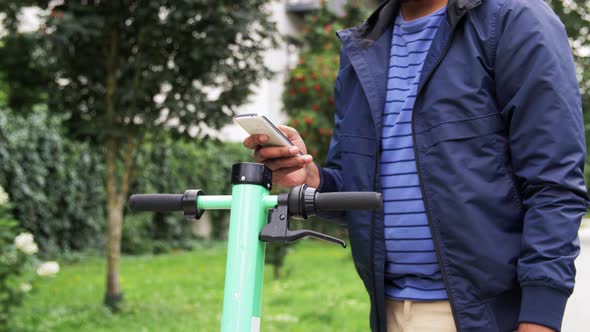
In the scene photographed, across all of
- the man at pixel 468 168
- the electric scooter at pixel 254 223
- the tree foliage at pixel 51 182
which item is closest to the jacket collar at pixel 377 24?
the man at pixel 468 168

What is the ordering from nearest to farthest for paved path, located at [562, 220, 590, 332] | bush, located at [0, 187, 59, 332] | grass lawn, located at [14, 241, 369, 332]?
bush, located at [0, 187, 59, 332]
paved path, located at [562, 220, 590, 332]
grass lawn, located at [14, 241, 369, 332]

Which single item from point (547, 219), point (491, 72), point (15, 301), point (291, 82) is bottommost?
point (15, 301)

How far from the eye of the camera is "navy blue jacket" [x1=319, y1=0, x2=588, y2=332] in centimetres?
141

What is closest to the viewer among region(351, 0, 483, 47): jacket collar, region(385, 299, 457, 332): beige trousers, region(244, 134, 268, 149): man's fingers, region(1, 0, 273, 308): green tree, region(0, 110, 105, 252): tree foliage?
region(244, 134, 268, 149): man's fingers

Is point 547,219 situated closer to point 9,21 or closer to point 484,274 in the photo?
point 484,274

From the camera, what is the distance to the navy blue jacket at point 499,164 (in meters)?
1.41

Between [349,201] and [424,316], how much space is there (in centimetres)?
51

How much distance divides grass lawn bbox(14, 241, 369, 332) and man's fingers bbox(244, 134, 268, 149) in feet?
12.4

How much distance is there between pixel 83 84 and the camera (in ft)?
20.6

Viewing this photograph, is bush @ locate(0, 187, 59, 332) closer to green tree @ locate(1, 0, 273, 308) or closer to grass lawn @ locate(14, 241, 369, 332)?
grass lawn @ locate(14, 241, 369, 332)

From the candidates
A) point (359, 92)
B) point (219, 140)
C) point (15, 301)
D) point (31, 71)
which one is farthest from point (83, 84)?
point (359, 92)

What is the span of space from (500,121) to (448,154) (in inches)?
5.4

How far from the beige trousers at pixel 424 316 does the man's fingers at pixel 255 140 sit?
0.53 metres

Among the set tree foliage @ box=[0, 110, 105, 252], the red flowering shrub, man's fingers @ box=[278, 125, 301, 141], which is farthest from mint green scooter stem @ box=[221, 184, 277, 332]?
the red flowering shrub
